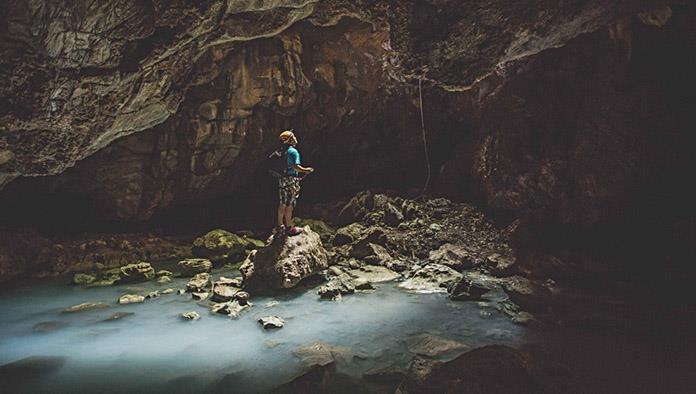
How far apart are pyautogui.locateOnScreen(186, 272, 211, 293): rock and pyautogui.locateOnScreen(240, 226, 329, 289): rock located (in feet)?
2.76

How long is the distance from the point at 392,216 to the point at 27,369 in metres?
9.49

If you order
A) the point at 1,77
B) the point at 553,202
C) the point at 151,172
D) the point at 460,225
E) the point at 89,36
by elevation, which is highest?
the point at 89,36

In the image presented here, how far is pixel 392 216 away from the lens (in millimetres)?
12922

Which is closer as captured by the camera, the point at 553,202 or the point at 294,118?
the point at 553,202

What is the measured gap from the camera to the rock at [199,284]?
8.29 meters

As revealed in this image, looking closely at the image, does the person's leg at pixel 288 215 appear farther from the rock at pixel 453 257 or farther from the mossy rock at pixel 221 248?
the rock at pixel 453 257

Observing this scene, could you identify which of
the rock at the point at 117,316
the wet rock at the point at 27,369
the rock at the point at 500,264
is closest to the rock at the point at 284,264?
the rock at the point at 117,316

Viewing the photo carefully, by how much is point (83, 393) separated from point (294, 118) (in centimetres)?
1021

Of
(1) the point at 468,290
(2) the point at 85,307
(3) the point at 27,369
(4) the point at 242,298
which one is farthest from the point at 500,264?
(3) the point at 27,369

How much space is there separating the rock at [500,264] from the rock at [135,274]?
24.6 ft

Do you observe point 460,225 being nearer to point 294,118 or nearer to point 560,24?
point 294,118

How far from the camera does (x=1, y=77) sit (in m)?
5.43

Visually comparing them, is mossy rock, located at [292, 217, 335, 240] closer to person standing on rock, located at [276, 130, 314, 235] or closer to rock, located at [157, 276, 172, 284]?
person standing on rock, located at [276, 130, 314, 235]

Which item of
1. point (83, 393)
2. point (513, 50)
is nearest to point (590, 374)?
point (513, 50)
